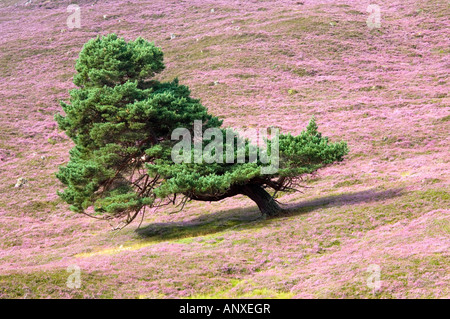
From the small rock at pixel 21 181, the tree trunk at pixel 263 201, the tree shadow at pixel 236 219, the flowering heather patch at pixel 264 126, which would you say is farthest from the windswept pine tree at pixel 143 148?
the small rock at pixel 21 181

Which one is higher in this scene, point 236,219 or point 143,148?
point 143,148

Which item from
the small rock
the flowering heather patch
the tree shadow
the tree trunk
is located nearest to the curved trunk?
the tree trunk

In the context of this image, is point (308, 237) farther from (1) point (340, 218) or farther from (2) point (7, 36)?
(2) point (7, 36)

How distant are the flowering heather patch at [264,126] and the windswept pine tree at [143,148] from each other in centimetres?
293

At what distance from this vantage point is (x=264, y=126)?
5525cm

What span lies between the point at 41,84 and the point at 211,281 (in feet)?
204

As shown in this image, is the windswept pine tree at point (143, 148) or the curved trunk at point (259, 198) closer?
the windswept pine tree at point (143, 148)

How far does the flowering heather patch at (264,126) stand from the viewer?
2162 centimetres

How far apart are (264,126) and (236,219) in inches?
902

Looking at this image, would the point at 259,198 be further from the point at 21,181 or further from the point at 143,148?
the point at 21,181

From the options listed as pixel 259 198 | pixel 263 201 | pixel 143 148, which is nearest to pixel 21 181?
pixel 143 148

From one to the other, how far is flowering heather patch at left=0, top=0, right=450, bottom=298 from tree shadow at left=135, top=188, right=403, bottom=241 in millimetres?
224

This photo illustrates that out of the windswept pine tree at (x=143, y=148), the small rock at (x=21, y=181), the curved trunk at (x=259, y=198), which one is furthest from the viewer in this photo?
the small rock at (x=21, y=181)

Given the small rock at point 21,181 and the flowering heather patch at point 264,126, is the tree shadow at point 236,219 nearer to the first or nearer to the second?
the flowering heather patch at point 264,126
